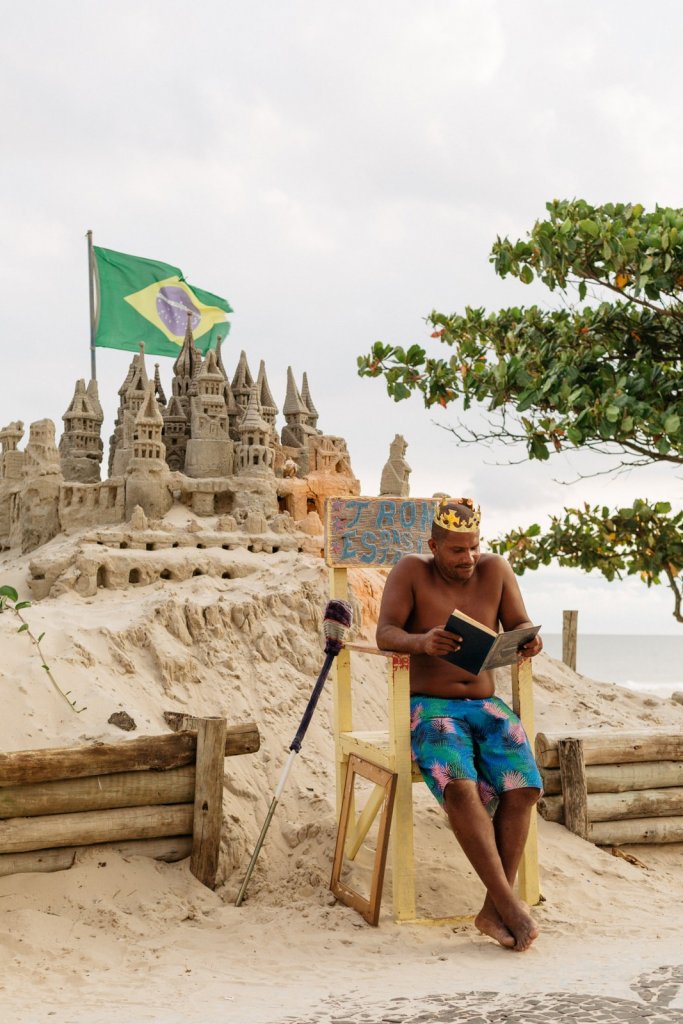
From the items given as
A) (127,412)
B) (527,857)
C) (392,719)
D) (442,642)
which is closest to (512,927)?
(527,857)

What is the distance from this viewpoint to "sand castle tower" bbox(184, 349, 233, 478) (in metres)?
16.8

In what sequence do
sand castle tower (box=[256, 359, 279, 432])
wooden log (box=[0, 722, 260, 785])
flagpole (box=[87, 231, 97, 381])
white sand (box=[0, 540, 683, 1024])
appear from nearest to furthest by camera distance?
white sand (box=[0, 540, 683, 1024]) → wooden log (box=[0, 722, 260, 785]) → sand castle tower (box=[256, 359, 279, 432]) → flagpole (box=[87, 231, 97, 381])

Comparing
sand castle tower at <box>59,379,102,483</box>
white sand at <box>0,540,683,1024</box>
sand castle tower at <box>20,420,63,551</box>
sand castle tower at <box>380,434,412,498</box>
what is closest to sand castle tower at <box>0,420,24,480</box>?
sand castle tower at <box>59,379,102,483</box>

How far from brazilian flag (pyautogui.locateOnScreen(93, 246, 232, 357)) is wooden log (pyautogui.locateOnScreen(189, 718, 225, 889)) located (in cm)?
1471

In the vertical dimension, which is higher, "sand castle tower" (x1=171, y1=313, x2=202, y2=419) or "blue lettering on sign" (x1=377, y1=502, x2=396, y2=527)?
"sand castle tower" (x1=171, y1=313, x2=202, y2=419)

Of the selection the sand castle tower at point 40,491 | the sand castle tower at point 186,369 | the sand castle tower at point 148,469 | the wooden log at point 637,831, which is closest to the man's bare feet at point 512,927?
the wooden log at point 637,831

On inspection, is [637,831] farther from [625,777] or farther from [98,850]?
[98,850]

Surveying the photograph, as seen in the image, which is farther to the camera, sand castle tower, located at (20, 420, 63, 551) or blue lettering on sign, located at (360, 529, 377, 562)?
sand castle tower, located at (20, 420, 63, 551)

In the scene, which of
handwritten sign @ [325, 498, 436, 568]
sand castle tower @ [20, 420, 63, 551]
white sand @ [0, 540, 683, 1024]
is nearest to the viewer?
white sand @ [0, 540, 683, 1024]

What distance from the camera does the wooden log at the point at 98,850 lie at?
554cm

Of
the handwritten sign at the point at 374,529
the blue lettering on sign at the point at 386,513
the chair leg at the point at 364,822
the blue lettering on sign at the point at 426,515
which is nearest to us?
the chair leg at the point at 364,822

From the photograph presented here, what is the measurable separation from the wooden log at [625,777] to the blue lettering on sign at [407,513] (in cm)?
218

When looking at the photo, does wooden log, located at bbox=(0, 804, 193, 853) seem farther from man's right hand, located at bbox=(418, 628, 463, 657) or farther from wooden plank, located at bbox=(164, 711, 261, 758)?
man's right hand, located at bbox=(418, 628, 463, 657)

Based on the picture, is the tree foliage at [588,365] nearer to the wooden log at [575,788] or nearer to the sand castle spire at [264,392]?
the wooden log at [575,788]
